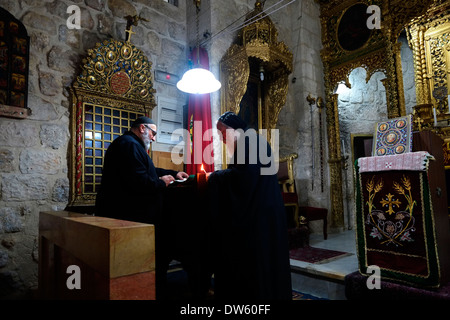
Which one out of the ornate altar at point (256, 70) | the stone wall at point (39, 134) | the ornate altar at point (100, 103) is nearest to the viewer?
the stone wall at point (39, 134)

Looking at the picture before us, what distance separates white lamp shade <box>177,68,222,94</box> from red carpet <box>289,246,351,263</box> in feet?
8.24

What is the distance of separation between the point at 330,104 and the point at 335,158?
114 centimetres

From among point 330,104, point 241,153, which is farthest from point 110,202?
point 330,104

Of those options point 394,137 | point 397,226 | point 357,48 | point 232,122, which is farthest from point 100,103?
point 357,48

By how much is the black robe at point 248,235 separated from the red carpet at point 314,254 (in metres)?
1.35

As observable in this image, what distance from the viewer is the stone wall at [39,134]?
3.04m

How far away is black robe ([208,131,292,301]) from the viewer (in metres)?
1.96

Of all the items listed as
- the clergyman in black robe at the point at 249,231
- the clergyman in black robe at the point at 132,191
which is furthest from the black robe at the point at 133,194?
the clergyman in black robe at the point at 249,231

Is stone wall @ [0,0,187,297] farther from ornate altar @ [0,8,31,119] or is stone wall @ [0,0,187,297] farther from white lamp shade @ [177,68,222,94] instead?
white lamp shade @ [177,68,222,94]

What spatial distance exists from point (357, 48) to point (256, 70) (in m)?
2.06

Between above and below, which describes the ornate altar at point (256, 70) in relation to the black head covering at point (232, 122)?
above

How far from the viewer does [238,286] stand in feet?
6.50

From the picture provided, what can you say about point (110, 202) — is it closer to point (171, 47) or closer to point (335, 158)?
point (171, 47)

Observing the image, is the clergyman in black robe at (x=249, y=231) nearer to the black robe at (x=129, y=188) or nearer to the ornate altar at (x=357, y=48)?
the black robe at (x=129, y=188)
